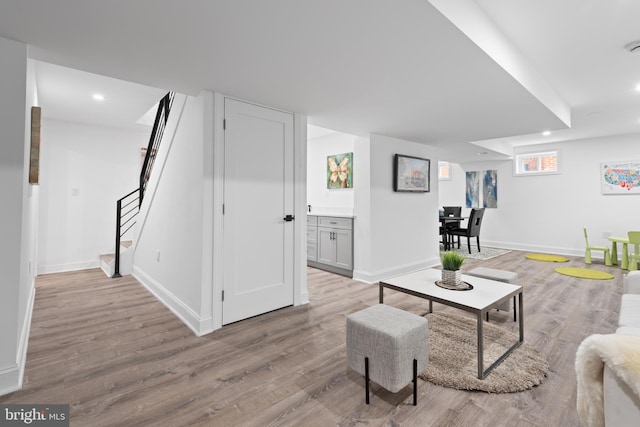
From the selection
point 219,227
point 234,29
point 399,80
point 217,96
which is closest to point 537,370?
point 399,80

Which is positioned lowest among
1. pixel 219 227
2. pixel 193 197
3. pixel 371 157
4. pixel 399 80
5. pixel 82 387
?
pixel 82 387

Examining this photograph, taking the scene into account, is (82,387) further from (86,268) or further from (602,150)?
(602,150)

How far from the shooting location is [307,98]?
2.81 meters

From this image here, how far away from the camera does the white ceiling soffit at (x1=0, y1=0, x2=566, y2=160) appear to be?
1534 millimetres

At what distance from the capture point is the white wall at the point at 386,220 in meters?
4.21

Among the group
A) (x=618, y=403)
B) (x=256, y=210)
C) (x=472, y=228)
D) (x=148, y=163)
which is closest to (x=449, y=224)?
(x=472, y=228)

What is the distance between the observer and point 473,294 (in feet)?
6.86

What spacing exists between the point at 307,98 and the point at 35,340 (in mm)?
3154

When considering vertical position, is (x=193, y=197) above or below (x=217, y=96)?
below

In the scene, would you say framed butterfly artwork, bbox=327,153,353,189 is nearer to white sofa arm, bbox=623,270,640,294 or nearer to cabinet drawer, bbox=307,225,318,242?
cabinet drawer, bbox=307,225,318,242

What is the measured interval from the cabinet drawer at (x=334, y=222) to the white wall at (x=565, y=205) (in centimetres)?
485

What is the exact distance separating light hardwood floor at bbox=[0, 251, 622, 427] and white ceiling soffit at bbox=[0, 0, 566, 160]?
2.16 m

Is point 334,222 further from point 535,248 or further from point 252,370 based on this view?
point 535,248

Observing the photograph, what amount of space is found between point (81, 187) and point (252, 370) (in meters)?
4.91
